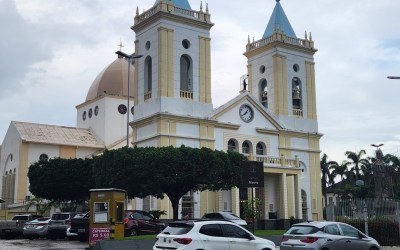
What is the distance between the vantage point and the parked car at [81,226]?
97.8ft

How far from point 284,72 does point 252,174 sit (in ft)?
89.9

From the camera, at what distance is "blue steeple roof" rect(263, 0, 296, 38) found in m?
54.0

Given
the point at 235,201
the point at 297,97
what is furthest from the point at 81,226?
the point at 297,97

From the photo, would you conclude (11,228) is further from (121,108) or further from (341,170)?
(341,170)

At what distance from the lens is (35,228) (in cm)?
3362

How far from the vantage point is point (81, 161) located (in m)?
46.3

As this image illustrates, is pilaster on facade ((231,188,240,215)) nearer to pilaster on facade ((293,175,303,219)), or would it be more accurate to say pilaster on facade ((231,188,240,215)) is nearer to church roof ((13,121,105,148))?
pilaster on facade ((293,175,303,219))

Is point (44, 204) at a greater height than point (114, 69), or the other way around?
point (114, 69)

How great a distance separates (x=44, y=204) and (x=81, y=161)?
10935 millimetres

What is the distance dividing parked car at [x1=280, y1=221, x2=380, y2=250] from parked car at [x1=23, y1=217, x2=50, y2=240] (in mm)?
18106

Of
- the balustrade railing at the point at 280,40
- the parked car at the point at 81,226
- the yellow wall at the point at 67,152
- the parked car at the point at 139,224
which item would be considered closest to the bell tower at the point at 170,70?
the balustrade railing at the point at 280,40

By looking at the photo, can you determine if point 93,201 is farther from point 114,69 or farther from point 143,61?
point 114,69

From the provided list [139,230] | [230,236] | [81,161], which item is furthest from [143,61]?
[230,236]

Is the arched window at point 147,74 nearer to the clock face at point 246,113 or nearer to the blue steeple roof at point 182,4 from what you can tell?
the blue steeple roof at point 182,4
